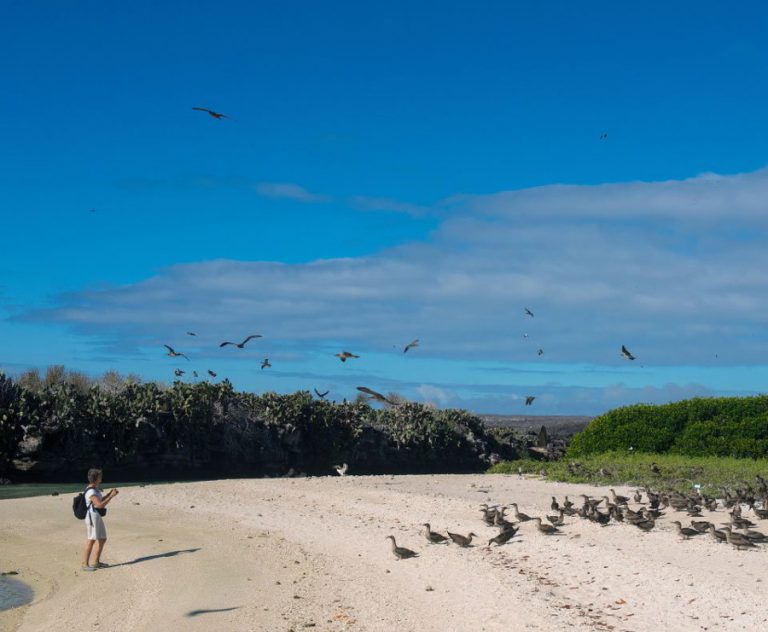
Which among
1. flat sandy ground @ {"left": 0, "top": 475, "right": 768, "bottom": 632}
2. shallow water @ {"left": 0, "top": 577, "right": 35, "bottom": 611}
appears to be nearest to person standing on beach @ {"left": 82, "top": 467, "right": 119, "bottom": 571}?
flat sandy ground @ {"left": 0, "top": 475, "right": 768, "bottom": 632}

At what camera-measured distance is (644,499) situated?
715 inches

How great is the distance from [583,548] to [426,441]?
51.3 ft

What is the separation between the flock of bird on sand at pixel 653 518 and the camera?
13.5 metres

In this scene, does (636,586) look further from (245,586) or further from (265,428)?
(265,428)

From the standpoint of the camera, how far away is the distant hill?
35.1 metres

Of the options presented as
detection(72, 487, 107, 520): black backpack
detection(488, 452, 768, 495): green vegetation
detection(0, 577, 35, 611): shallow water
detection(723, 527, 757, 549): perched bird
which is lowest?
detection(0, 577, 35, 611): shallow water

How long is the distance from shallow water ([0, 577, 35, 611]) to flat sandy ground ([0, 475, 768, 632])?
6.5 inches

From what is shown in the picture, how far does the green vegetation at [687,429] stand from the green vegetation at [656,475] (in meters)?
1.14

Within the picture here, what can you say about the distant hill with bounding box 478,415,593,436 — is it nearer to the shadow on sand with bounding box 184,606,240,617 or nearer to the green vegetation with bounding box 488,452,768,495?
the green vegetation with bounding box 488,452,768,495

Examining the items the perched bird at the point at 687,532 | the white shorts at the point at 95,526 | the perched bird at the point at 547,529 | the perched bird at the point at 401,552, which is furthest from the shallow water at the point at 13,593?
the perched bird at the point at 687,532

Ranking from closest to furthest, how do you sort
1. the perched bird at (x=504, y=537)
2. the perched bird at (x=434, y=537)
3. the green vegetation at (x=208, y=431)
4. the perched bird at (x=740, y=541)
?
1. the perched bird at (x=740, y=541)
2. the perched bird at (x=504, y=537)
3. the perched bird at (x=434, y=537)
4. the green vegetation at (x=208, y=431)

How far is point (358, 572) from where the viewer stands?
1297 centimetres

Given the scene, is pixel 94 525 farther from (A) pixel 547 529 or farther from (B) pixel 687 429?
(B) pixel 687 429

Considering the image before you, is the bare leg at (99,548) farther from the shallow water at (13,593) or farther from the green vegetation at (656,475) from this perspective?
the green vegetation at (656,475)
